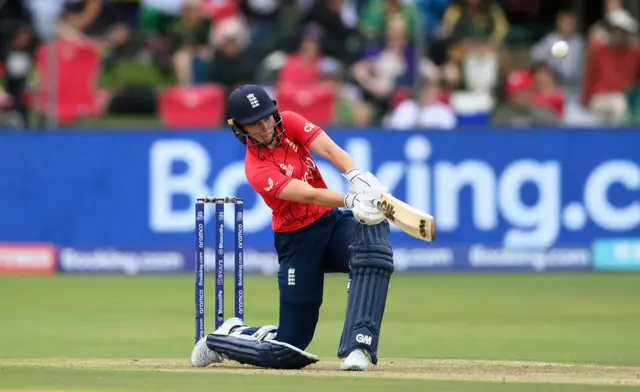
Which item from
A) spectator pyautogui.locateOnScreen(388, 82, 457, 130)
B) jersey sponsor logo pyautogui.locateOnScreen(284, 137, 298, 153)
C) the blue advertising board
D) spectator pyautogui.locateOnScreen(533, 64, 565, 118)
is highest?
spectator pyautogui.locateOnScreen(533, 64, 565, 118)

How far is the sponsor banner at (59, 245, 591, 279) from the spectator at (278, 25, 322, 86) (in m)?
2.11

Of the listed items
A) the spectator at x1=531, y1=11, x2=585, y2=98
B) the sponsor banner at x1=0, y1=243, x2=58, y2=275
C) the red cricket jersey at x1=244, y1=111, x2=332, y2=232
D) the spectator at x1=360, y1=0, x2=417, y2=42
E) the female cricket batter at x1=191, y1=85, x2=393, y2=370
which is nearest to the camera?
the female cricket batter at x1=191, y1=85, x2=393, y2=370

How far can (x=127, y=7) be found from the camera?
59.1 ft

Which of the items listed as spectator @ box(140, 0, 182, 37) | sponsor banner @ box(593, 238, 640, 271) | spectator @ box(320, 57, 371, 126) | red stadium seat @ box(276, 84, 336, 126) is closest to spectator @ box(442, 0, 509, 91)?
spectator @ box(320, 57, 371, 126)

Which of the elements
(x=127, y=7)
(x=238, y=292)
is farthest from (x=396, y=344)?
(x=127, y=7)

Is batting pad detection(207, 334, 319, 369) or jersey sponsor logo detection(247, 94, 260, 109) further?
batting pad detection(207, 334, 319, 369)

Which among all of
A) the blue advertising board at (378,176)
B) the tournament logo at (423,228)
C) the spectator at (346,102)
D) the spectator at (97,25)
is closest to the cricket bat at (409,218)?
the tournament logo at (423,228)

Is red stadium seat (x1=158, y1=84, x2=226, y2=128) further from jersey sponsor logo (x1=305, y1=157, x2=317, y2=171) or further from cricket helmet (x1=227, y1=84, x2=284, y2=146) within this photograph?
cricket helmet (x1=227, y1=84, x2=284, y2=146)

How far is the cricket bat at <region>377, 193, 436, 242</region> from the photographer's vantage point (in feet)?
24.8

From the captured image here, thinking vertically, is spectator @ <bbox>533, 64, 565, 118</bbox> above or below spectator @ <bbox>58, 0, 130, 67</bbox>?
below

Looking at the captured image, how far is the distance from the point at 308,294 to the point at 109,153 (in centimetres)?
850

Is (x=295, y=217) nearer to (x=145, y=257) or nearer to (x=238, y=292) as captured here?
(x=238, y=292)

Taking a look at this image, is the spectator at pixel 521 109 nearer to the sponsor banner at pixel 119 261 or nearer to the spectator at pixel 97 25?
the sponsor banner at pixel 119 261

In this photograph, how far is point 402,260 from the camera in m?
15.8
